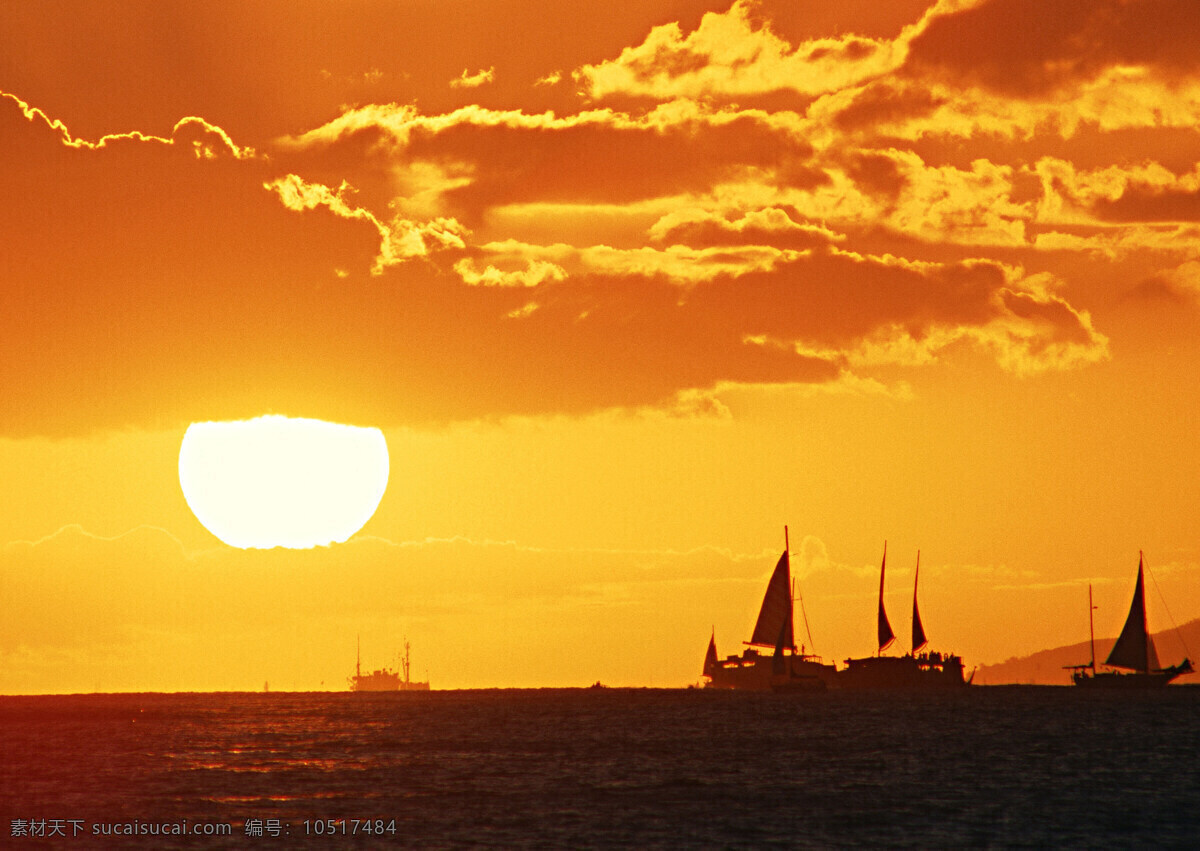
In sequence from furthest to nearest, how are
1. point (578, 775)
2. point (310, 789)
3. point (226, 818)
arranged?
1. point (578, 775)
2. point (310, 789)
3. point (226, 818)

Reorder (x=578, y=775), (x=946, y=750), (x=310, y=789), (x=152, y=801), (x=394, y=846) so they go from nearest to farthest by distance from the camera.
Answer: (x=394, y=846) → (x=152, y=801) → (x=310, y=789) → (x=578, y=775) → (x=946, y=750)

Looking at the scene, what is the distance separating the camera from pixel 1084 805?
324 ft

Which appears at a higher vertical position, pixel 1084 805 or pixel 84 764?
pixel 84 764

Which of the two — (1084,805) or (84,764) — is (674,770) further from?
(84,764)

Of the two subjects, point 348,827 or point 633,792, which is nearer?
point 348,827

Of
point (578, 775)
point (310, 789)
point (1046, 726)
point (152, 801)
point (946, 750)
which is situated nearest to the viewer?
point (152, 801)

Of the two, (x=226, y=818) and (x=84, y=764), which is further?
(x=84, y=764)

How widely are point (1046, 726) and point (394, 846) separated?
130905mm

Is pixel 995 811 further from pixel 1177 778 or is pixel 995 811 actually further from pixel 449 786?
pixel 449 786

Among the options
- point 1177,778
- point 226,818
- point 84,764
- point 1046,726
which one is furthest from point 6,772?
point 1046,726

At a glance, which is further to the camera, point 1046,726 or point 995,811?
point 1046,726

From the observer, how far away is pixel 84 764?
484ft

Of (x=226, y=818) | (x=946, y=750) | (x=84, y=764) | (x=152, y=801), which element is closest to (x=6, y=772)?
(x=84, y=764)

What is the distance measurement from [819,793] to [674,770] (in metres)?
22.8
